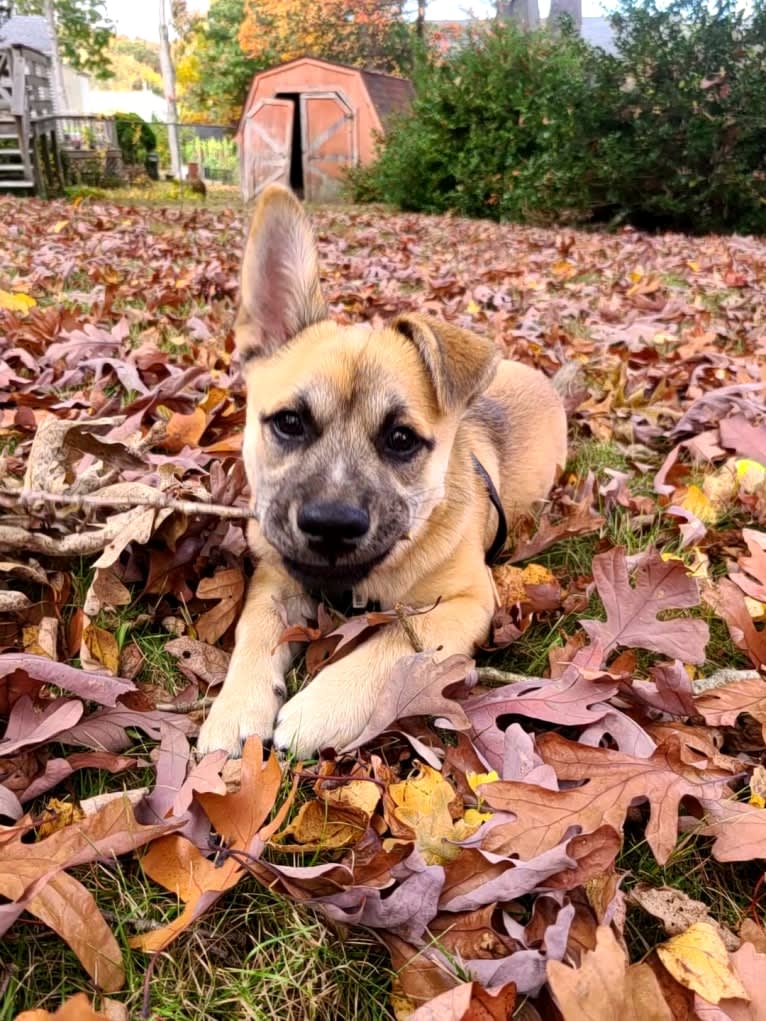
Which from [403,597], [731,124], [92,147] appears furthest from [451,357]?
[92,147]

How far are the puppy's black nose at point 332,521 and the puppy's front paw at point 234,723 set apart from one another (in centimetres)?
49

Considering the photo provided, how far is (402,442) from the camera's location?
268 centimetres

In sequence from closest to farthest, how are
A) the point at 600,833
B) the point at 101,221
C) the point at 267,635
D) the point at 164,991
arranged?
the point at 164,991
the point at 600,833
the point at 267,635
the point at 101,221

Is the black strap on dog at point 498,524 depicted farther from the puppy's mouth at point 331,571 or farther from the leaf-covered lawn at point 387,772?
the puppy's mouth at point 331,571

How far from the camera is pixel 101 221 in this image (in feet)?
39.0

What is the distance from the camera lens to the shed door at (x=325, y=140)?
1010 inches

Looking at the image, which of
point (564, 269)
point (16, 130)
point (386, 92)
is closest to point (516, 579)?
point (564, 269)

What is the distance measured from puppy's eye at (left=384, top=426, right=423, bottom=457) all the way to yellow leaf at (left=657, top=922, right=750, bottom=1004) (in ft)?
5.42

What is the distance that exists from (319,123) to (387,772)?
2771 cm

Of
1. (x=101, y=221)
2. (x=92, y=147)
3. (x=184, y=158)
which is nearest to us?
(x=101, y=221)

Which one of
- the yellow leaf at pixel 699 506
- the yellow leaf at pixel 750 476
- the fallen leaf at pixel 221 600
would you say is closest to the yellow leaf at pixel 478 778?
the fallen leaf at pixel 221 600

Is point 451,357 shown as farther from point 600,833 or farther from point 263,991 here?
point 263,991

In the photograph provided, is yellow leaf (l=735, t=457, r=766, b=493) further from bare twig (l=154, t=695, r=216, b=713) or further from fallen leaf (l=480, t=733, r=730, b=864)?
bare twig (l=154, t=695, r=216, b=713)

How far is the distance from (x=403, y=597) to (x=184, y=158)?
50.8 metres
